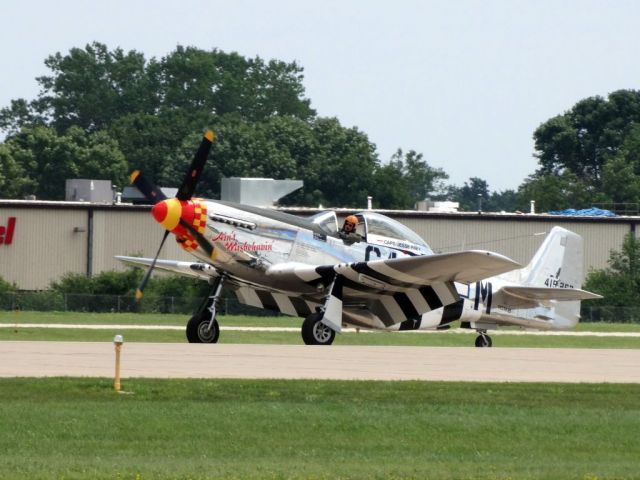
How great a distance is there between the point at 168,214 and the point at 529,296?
1005cm

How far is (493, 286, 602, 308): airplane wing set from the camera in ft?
111

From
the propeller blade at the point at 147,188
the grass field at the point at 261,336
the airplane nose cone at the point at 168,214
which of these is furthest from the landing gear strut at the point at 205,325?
the grass field at the point at 261,336

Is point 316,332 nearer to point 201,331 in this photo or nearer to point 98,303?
point 201,331

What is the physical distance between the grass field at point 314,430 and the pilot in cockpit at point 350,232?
1105 centimetres

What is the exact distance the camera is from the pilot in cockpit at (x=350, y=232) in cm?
3184

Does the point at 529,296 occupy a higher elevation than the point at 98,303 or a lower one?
higher

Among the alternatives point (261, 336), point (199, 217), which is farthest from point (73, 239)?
point (199, 217)

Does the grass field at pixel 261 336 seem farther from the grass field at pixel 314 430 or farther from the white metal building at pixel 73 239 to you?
the grass field at pixel 314 430

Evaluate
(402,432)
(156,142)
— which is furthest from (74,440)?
(156,142)

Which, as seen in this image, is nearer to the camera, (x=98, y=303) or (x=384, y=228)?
(x=384, y=228)

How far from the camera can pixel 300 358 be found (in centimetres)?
2558

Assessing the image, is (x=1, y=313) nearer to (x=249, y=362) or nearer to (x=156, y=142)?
(x=249, y=362)

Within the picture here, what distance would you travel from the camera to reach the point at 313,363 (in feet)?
80.4

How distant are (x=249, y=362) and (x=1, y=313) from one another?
3221 cm
